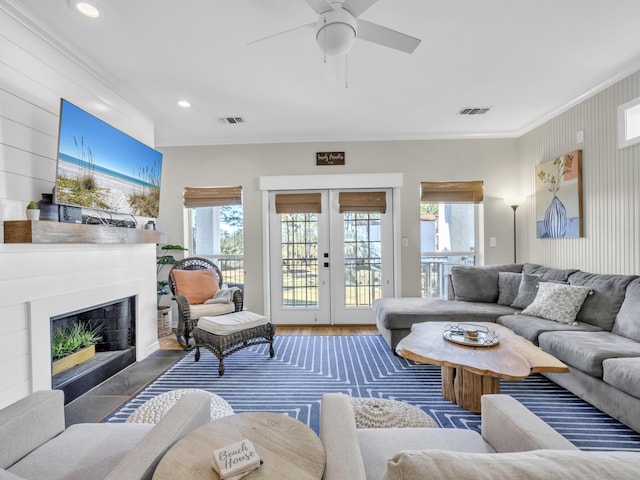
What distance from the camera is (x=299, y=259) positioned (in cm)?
452

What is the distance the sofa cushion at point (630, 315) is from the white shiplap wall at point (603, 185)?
0.33 meters

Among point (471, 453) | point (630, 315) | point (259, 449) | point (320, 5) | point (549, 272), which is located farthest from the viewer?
point (549, 272)

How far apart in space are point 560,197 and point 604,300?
51.4 inches

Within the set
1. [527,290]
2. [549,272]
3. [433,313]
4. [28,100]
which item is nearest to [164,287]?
[28,100]

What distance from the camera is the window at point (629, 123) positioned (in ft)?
8.87

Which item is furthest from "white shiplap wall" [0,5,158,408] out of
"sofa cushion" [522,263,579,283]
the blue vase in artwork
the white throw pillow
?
the blue vase in artwork

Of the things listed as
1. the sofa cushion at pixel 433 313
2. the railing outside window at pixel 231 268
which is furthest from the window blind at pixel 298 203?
the sofa cushion at pixel 433 313

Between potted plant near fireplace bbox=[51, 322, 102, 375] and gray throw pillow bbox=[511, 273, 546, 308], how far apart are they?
421 cm

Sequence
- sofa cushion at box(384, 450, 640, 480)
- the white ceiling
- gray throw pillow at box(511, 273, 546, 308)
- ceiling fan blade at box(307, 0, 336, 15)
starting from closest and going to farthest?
1. sofa cushion at box(384, 450, 640, 480)
2. ceiling fan blade at box(307, 0, 336, 15)
3. the white ceiling
4. gray throw pillow at box(511, 273, 546, 308)

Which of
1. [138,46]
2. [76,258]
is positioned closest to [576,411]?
[76,258]

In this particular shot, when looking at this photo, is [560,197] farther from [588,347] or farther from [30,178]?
[30,178]

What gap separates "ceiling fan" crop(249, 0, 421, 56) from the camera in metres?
1.76

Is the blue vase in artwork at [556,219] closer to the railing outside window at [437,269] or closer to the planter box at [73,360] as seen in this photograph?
the railing outside window at [437,269]

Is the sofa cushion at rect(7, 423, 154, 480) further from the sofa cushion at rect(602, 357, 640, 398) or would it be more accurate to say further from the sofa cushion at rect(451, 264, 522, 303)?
the sofa cushion at rect(451, 264, 522, 303)
